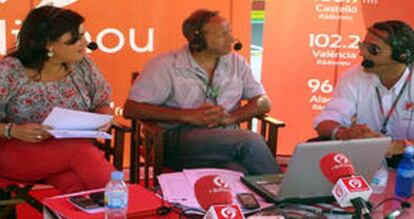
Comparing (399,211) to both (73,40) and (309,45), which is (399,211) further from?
(309,45)

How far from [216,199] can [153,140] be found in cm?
127

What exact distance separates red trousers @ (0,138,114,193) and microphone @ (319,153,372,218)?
988 millimetres

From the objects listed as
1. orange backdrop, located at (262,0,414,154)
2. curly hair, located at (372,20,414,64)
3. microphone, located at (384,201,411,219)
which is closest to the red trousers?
microphone, located at (384,201,411,219)

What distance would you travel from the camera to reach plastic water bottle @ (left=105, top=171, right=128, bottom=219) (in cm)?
167

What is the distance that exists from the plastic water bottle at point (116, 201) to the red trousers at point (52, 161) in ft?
2.07

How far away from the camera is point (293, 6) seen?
414cm

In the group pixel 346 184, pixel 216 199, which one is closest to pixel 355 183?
pixel 346 184

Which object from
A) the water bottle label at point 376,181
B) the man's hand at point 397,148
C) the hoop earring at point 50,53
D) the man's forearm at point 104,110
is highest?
the hoop earring at point 50,53

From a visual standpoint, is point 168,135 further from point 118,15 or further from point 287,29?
point 287,29

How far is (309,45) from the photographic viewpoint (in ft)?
13.8

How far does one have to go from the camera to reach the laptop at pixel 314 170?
179cm

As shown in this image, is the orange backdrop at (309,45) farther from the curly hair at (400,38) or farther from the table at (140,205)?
the table at (140,205)

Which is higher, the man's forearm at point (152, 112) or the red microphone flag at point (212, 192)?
the red microphone flag at point (212, 192)

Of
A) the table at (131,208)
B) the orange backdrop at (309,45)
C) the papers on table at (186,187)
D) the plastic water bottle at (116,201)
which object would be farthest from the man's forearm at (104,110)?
the orange backdrop at (309,45)
